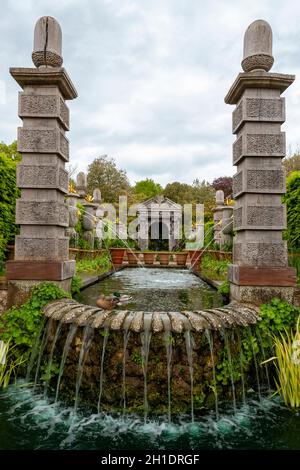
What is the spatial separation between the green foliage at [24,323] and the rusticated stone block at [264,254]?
2752 mm

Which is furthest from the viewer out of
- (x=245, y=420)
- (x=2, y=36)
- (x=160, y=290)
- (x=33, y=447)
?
(x=2, y=36)

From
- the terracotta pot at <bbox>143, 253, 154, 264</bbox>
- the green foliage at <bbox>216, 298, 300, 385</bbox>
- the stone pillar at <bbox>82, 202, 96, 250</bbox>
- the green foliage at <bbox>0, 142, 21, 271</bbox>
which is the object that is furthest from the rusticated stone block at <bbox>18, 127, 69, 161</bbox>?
the terracotta pot at <bbox>143, 253, 154, 264</bbox>

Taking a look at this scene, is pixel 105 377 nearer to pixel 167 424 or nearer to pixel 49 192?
pixel 167 424

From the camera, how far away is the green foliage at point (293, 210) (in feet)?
17.8

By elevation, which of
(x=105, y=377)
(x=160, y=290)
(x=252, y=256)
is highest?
(x=252, y=256)

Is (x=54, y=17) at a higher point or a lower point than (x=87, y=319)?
higher

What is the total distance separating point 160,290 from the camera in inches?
253

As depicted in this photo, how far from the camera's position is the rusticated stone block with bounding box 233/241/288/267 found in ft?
14.3

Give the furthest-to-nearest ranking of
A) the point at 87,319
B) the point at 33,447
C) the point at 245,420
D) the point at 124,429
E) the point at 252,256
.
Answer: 1. the point at 252,256
2. the point at 87,319
3. the point at 245,420
4. the point at 124,429
5. the point at 33,447

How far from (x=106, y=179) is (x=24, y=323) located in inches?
1392

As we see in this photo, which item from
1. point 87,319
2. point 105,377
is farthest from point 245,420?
point 87,319

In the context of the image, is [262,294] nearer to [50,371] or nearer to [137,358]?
[137,358]

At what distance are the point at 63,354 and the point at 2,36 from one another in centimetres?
733

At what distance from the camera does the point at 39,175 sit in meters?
4.38
